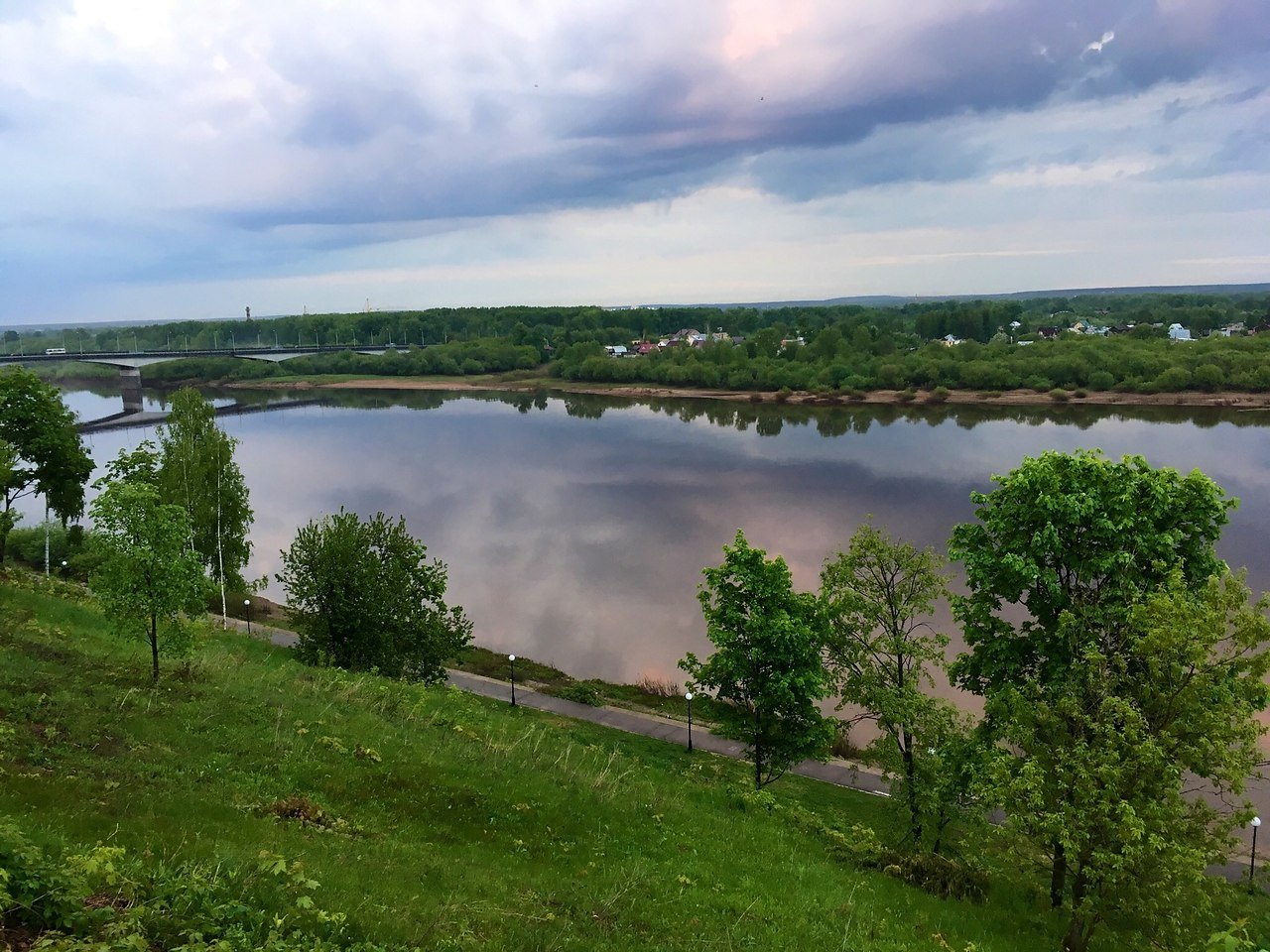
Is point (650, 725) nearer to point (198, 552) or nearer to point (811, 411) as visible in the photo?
point (198, 552)

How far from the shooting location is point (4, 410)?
2762 cm

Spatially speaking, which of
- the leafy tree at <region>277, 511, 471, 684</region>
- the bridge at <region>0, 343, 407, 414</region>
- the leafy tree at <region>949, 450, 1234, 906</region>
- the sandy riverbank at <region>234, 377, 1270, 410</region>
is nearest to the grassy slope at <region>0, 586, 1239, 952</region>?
the leafy tree at <region>949, 450, 1234, 906</region>

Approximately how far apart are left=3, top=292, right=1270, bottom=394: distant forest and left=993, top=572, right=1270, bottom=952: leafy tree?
100167 millimetres

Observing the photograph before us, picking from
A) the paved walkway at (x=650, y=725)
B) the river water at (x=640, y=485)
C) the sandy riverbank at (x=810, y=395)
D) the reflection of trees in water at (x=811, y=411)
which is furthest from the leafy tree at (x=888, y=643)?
the sandy riverbank at (x=810, y=395)

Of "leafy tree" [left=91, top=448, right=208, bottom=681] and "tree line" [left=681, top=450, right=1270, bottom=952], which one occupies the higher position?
"leafy tree" [left=91, top=448, right=208, bottom=681]

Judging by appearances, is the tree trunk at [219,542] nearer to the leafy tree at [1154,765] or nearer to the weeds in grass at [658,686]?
the weeds in grass at [658,686]

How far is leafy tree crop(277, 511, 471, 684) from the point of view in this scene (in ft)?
70.9

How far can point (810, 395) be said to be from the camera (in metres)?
109

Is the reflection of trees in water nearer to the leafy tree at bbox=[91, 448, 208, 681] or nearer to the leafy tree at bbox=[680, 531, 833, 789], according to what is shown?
the leafy tree at bbox=[680, 531, 833, 789]

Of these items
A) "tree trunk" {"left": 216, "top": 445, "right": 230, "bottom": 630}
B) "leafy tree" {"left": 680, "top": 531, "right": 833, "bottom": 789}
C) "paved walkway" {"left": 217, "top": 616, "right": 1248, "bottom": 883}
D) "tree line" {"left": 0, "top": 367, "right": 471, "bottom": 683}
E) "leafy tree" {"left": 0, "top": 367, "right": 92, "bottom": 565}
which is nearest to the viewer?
"tree line" {"left": 0, "top": 367, "right": 471, "bottom": 683}

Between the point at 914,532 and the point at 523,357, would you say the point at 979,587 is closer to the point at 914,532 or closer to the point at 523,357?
the point at 914,532

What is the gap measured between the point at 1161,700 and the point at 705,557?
1170 inches

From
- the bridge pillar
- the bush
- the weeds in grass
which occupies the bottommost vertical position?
the weeds in grass

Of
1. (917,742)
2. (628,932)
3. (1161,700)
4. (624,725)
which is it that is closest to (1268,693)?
(1161,700)
